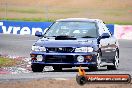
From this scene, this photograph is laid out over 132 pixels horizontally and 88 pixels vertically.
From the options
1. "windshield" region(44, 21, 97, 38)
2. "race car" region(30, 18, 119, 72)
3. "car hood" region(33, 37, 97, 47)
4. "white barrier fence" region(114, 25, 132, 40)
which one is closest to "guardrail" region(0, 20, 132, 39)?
"white barrier fence" region(114, 25, 132, 40)

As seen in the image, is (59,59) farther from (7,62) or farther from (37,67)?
(7,62)

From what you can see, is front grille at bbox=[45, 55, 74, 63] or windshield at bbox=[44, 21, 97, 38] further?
windshield at bbox=[44, 21, 97, 38]

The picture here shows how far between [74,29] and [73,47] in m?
1.34

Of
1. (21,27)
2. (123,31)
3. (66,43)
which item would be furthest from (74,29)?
(21,27)

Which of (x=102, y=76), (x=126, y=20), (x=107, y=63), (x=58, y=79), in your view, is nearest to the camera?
(x=102, y=76)

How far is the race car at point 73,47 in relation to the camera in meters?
17.5

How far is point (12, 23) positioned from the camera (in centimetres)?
4338

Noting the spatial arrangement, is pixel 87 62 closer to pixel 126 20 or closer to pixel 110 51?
pixel 110 51

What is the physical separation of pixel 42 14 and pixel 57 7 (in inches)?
347

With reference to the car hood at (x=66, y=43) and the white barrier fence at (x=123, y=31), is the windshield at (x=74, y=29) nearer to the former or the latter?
the car hood at (x=66, y=43)

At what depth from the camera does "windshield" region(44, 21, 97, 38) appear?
1853cm

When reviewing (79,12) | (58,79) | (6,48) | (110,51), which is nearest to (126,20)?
(79,12)

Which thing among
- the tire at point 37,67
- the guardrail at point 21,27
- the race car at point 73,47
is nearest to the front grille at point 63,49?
the race car at point 73,47

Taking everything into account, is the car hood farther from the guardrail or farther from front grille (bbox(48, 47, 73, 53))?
the guardrail
